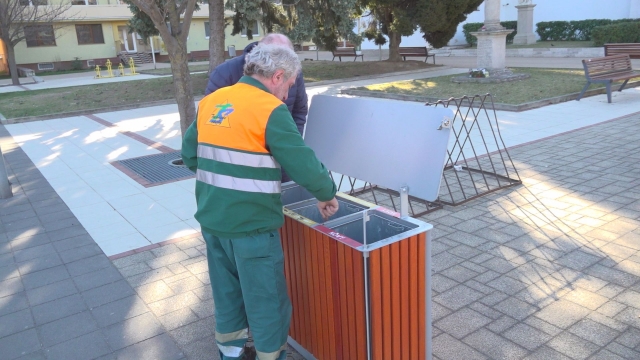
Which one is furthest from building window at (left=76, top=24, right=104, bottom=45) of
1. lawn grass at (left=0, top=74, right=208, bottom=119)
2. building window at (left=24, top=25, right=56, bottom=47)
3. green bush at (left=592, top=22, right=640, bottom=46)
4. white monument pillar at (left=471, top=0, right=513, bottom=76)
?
green bush at (left=592, top=22, right=640, bottom=46)

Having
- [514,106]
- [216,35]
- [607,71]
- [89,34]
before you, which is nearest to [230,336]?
[514,106]

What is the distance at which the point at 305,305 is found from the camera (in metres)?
2.85

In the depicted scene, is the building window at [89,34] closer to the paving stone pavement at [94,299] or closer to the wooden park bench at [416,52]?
the wooden park bench at [416,52]

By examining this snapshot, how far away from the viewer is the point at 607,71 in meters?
11.2

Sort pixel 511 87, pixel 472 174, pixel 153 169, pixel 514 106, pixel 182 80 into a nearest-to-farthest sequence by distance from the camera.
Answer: pixel 472 174 → pixel 153 169 → pixel 182 80 → pixel 514 106 → pixel 511 87

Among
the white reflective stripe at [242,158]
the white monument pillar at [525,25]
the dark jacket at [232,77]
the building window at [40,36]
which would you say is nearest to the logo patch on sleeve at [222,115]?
the white reflective stripe at [242,158]

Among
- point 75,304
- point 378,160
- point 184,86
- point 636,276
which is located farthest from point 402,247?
point 184,86

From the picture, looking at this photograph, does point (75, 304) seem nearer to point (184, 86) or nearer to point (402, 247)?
point (402, 247)

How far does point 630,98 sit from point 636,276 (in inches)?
346

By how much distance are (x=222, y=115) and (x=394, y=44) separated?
791 inches

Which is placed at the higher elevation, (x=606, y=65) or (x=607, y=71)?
(x=606, y=65)

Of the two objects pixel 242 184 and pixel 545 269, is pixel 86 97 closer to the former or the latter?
pixel 545 269

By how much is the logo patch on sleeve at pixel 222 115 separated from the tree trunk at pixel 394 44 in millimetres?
19140

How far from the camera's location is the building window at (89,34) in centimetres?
3512
